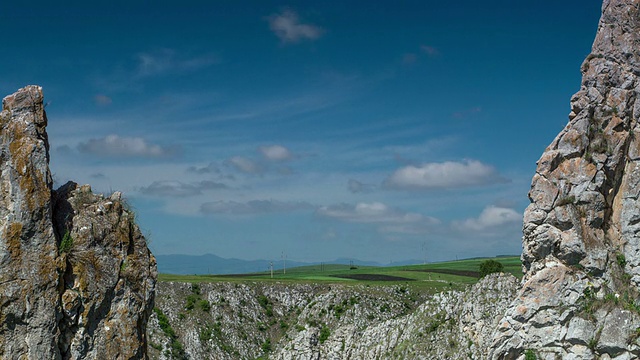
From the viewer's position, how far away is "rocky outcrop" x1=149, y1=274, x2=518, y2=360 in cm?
7794

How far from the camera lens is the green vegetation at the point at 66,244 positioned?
18.8 metres

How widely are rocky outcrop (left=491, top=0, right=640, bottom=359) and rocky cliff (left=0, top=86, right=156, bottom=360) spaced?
25.5m

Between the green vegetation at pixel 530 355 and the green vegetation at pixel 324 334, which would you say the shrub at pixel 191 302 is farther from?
the green vegetation at pixel 530 355

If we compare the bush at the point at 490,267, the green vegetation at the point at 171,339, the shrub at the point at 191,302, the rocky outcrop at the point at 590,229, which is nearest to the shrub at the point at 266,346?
the green vegetation at the point at 171,339

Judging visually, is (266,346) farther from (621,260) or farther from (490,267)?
(621,260)

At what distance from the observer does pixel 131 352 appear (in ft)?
62.0

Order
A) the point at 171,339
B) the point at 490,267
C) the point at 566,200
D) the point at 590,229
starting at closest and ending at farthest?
1. the point at 590,229
2. the point at 566,200
3. the point at 171,339
4. the point at 490,267

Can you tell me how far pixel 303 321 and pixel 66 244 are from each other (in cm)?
9651

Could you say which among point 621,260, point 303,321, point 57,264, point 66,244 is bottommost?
point 303,321

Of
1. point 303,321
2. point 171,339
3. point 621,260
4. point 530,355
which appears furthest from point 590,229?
point 171,339

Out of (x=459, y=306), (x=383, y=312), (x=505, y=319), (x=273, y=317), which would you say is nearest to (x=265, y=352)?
(x=273, y=317)

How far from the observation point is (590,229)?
123 ft

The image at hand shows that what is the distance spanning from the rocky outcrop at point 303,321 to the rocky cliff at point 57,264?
197ft

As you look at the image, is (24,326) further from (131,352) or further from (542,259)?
(542,259)
